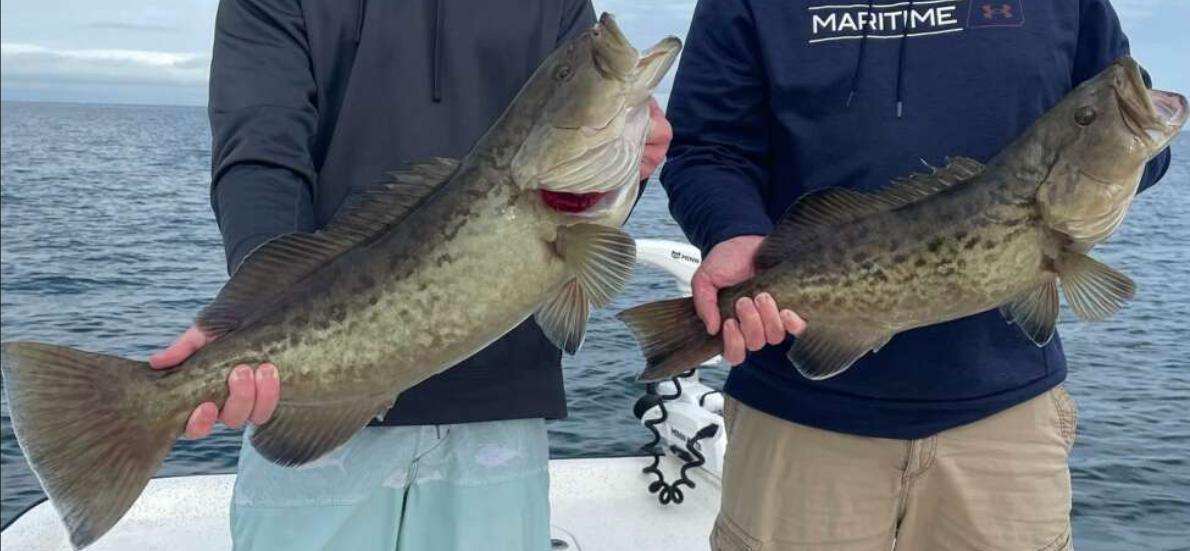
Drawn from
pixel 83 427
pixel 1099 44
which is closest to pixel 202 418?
pixel 83 427

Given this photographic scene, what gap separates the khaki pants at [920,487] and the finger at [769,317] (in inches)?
19.6

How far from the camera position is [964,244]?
2.83 m

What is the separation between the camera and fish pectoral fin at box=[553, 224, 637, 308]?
2.62 meters

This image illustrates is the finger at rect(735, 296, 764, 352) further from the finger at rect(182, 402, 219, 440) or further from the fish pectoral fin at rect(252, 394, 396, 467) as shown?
the finger at rect(182, 402, 219, 440)

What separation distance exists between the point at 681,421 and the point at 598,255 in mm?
3742

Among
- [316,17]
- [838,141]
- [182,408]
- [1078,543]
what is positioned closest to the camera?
[182,408]

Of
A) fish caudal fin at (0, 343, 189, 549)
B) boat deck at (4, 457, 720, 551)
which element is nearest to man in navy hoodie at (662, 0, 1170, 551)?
fish caudal fin at (0, 343, 189, 549)

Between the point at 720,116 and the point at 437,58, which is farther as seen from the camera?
the point at 720,116

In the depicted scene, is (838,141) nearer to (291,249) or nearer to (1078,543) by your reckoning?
(291,249)

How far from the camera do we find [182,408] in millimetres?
2539

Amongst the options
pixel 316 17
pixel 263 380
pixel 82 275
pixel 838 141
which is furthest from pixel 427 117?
pixel 82 275

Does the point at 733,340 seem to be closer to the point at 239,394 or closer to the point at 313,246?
the point at 313,246

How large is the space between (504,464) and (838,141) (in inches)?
55.7

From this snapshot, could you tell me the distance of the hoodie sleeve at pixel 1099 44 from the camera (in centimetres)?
331
